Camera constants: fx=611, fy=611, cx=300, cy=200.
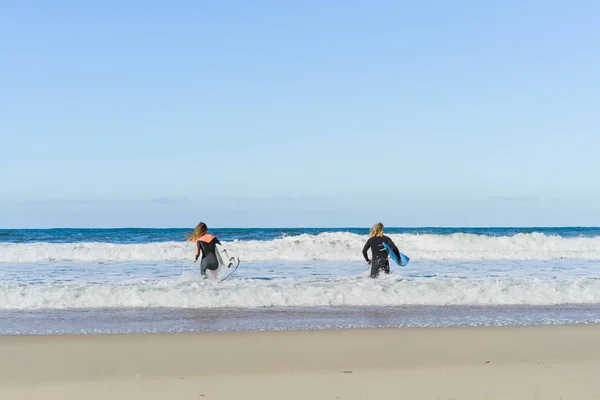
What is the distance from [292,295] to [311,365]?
500 cm

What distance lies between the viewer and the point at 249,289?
1138cm

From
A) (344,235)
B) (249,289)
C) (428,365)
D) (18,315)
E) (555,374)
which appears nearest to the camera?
(555,374)

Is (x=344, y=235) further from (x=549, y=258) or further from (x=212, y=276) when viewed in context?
(x=212, y=276)

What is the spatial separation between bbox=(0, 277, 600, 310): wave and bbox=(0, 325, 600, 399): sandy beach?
3.04m

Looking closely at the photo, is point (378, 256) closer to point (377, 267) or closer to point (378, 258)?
point (378, 258)

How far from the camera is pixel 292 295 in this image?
36.9ft

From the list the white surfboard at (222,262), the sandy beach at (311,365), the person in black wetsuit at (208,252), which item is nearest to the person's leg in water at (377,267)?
the white surfboard at (222,262)

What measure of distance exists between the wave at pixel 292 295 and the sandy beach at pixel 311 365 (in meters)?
3.04

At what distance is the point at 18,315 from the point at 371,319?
5618 mm

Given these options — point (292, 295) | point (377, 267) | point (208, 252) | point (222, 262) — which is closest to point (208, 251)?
point (208, 252)

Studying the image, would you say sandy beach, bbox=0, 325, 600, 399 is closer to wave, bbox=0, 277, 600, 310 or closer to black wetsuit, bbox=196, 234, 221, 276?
wave, bbox=0, 277, 600, 310

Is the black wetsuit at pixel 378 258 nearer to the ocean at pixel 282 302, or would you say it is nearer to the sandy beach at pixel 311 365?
the ocean at pixel 282 302

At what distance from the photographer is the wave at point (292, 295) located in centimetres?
1084

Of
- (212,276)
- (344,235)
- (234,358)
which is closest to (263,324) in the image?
(234,358)
